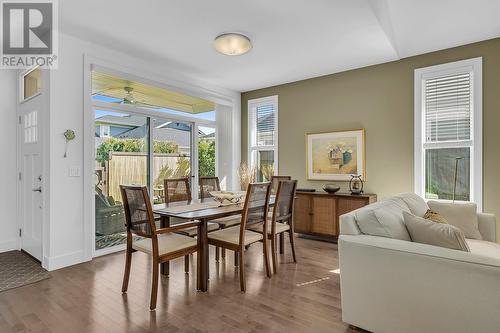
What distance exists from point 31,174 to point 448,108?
5439 millimetres

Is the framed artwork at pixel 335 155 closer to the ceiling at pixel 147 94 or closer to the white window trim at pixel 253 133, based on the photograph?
the white window trim at pixel 253 133

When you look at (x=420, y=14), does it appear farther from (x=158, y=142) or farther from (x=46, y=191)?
(x=46, y=191)

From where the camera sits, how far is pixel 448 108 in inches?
149

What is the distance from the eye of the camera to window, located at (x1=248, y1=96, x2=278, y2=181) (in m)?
5.51

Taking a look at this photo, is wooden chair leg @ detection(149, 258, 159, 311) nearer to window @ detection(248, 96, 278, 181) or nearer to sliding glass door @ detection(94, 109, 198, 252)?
sliding glass door @ detection(94, 109, 198, 252)

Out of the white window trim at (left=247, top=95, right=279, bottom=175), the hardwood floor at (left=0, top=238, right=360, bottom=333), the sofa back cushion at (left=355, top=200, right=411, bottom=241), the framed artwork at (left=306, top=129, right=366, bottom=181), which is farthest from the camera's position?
the white window trim at (left=247, top=95, right=279, bottom=175)

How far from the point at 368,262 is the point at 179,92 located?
3779 mm

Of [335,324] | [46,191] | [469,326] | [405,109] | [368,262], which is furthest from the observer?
[405,109]

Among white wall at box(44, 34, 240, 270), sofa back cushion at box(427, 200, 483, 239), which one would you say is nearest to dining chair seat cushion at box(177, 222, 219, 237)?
white wall at box(44, 34, 240, 270)

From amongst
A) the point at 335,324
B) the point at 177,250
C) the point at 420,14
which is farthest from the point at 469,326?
the point at 420,14

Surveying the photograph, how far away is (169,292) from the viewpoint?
2.70 meters

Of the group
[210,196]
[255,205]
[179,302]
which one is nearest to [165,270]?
[179,302]

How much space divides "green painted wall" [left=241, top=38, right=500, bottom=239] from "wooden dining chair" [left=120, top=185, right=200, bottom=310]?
295 centimetres

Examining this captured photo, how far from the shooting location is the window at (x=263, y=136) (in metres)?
5.51
